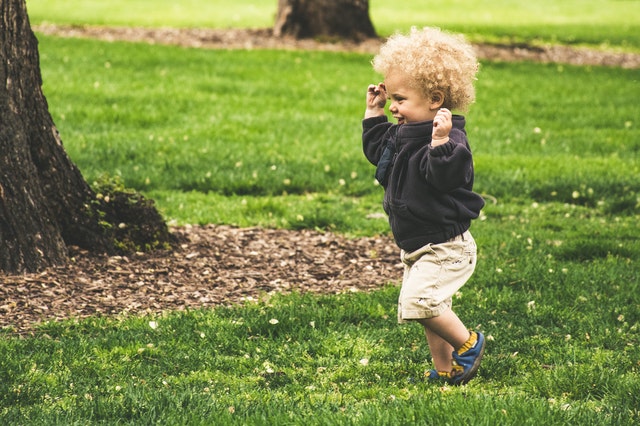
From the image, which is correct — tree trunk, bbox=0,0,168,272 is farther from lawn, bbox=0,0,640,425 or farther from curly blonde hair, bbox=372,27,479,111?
curly blonde hair, bbox=372,27,479,111

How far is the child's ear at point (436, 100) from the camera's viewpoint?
423 cm

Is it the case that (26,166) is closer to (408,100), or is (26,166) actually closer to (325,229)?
(325,229)

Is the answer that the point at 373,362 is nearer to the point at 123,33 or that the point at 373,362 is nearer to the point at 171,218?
the point at 171,218

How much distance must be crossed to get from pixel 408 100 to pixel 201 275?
2588 mm

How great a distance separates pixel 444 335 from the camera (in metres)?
4.35

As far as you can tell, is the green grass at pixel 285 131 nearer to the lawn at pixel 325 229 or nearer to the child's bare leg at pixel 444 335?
the lawn at pixel 325 229

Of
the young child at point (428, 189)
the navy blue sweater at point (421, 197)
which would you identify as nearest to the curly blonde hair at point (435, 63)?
the young child at point (428, 189)

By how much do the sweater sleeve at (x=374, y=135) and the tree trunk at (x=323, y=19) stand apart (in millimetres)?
13980

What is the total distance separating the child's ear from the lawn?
1344mm

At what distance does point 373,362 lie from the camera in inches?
189

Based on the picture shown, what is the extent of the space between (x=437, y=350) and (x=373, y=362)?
1.41 ft

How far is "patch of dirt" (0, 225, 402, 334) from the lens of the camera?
5.61 m

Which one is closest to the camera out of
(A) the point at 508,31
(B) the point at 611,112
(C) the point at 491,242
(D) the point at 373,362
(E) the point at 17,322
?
(D) the point at 373,362

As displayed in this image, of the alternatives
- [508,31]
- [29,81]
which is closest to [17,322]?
[29,81]
